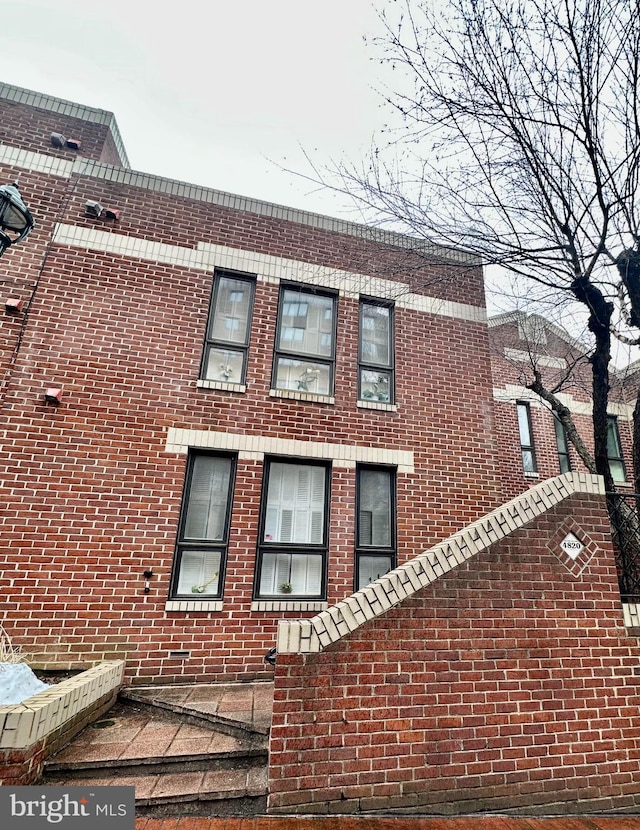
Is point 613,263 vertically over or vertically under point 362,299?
under

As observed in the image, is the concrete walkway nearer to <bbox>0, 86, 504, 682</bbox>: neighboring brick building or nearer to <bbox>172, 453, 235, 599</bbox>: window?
<bbox>0, 86, 504, 682</bbox>: neighboring brick building

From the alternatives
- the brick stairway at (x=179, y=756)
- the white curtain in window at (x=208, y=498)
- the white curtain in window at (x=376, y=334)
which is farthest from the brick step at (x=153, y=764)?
the white curtain in window at (x=376, y=334)

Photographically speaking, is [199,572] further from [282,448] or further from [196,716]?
[282,448]

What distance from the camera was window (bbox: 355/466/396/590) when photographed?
6.51 metres

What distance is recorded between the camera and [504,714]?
12.4 ft

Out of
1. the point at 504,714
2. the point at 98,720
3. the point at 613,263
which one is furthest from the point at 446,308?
the point at 98,720

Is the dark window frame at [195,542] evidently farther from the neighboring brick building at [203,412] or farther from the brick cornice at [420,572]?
the brick cornice at [420,572]

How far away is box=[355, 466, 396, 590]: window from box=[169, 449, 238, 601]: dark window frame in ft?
6.30

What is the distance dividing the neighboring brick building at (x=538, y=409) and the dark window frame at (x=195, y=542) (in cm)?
712

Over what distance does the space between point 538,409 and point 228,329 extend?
8886 mm

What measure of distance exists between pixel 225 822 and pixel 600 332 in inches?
259

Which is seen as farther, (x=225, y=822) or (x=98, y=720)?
(x=98, y=720)

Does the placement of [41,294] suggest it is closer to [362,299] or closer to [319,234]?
[319,234]

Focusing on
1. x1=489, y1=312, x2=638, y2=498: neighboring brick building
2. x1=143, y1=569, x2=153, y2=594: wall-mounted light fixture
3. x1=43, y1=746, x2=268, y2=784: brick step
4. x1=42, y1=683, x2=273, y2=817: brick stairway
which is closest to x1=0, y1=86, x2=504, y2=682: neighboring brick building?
x1=143, y1=569, x2=153, y2=594: wall-mounted light fixture
